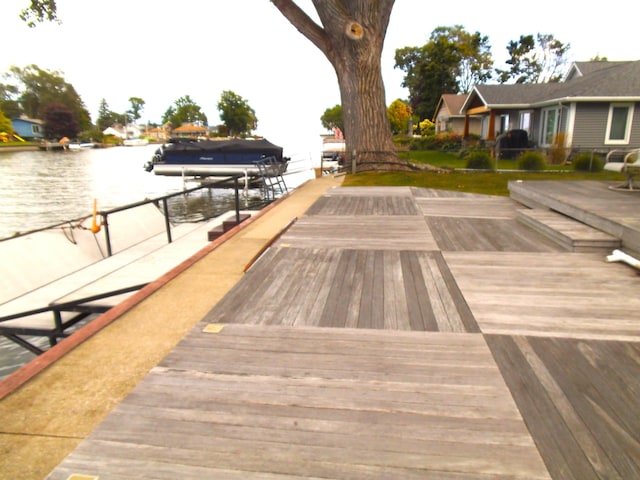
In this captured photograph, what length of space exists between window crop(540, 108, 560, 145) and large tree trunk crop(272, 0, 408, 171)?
402 inches

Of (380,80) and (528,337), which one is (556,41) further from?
(528,337)

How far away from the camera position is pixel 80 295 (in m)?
5.16

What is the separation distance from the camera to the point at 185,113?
14512cm

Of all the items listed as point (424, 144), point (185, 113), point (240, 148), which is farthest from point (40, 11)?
point (185, 113)

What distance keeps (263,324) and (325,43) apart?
13187 mm

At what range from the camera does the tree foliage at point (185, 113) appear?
5689 inches

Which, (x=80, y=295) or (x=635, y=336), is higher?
(x=635, y=336)

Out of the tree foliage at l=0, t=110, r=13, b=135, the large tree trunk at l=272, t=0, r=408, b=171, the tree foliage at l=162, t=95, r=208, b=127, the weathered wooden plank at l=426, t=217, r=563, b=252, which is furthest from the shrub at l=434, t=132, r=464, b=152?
the tree foliage at l=162, t=95, r=208, b=127

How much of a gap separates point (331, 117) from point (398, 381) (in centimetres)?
9912

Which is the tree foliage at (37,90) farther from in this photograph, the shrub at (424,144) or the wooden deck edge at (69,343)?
the wooden deck edge at (69,343)

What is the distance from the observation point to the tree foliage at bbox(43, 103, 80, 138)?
89.1 meters

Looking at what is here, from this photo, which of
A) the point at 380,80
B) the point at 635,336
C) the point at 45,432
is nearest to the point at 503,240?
the point at 635,336

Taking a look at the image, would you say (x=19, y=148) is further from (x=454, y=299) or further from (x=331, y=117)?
(x=454, y=299)

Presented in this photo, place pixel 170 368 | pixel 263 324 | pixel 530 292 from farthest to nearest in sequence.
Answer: pixel 530 292 → pixel 263 324 → pixel 170 368
